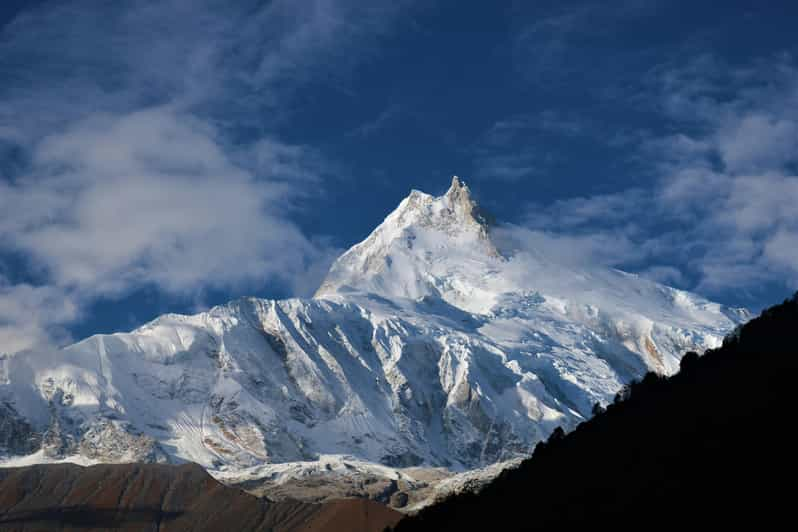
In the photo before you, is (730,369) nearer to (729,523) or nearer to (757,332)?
(757,332)

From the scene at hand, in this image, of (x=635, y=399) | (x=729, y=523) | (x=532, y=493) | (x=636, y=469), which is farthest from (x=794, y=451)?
(x=635, y=399)

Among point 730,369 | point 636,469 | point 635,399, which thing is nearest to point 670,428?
point 636,469

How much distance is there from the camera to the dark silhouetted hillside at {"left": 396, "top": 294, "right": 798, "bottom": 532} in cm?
9756

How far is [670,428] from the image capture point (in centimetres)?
13225

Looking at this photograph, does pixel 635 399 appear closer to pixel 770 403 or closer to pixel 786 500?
pixel 770 403

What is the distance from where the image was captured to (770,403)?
119 m

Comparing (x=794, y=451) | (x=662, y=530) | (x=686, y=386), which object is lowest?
(x=662, y=530)

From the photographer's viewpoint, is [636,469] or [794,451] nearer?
[794,451]

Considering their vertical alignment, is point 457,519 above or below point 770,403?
below

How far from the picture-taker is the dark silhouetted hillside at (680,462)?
97.6 m

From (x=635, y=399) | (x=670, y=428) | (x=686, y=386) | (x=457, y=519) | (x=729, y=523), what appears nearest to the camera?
(x=729, y=523)

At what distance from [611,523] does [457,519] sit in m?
43.0

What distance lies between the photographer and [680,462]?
114875 mm

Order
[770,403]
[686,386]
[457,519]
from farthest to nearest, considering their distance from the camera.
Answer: [686,386]
[457,519]
[770,403]
